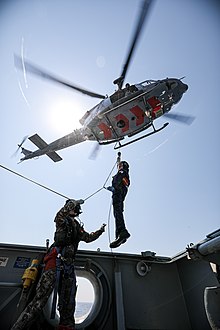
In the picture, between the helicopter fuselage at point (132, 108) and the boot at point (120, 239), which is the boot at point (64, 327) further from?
the helicopter fuselage at point (132, 108)

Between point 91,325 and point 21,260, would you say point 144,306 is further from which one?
point 21,260

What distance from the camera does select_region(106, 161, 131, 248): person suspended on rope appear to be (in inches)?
146

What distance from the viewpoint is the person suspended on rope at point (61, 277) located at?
2.19 m

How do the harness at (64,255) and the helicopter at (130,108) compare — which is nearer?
the harness at (64,255)

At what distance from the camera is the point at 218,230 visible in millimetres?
2557

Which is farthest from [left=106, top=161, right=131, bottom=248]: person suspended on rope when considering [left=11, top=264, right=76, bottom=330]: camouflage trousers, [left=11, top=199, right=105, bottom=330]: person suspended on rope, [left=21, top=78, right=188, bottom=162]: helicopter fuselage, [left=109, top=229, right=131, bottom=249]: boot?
[left=21, top=78, right=188, bottom=162]: helicopter fuselage

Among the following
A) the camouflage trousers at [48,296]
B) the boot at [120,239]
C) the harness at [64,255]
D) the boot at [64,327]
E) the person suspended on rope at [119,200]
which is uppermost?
Answer: the person suspended on rope at [119,200]

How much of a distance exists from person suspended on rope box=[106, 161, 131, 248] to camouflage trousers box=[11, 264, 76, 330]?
4.13 feet

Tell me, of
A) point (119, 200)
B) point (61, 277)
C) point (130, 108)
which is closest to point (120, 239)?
point (119, 200)

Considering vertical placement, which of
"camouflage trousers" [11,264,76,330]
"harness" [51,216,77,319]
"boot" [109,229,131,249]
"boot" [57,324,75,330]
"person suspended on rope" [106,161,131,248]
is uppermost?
"person suspended on rope" [106,161,131,248]

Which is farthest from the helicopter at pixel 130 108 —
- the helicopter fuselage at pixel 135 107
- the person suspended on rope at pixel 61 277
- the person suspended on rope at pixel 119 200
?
the person suspended on rope at pixel 61 277

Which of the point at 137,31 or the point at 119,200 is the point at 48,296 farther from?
the point at 137,31

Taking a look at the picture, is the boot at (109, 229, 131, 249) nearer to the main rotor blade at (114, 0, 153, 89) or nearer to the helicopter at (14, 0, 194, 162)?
the helicopter at (14, 0, 194, 162)

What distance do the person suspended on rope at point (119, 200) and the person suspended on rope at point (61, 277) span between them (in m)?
0.71
